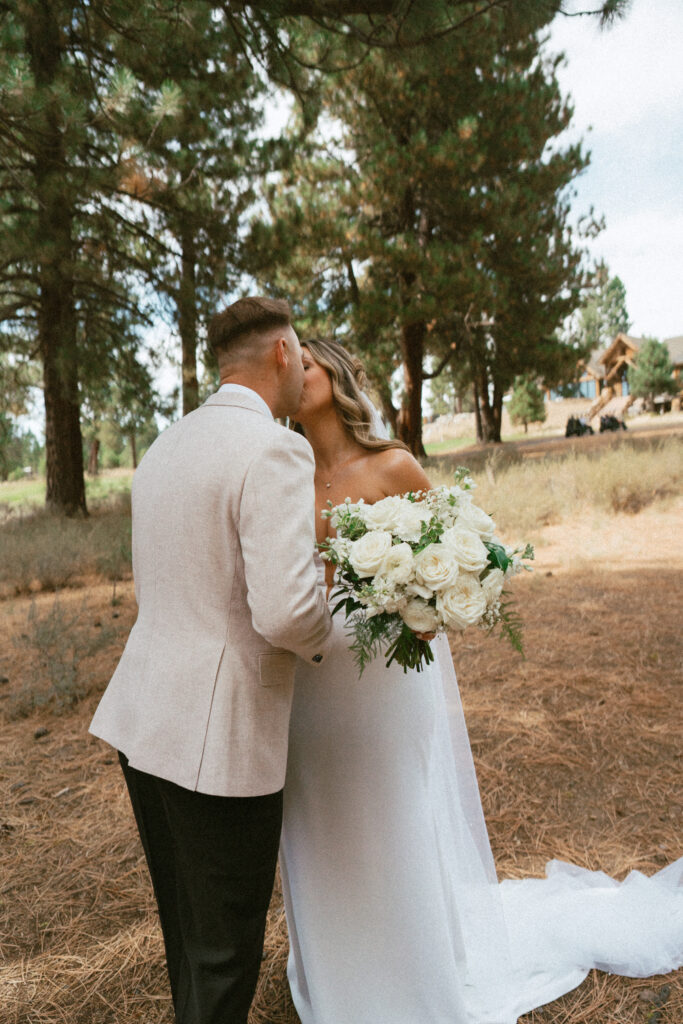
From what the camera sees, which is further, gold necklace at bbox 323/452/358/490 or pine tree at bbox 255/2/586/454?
pine tree at bbox 255/2/586/454

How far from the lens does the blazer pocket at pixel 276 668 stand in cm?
177

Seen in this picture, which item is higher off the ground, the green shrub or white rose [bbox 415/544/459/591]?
white rose [bbox 415/544/459/591]

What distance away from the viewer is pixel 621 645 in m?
5.82

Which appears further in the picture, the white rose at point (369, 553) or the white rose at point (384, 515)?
the white rose at point (384, 515)

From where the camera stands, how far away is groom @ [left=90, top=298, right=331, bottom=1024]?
167 centimetres

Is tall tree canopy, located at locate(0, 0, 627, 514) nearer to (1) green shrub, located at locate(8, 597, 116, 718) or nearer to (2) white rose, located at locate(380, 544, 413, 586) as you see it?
(1) green shrub, located at locate(8, 597, 116, 718)

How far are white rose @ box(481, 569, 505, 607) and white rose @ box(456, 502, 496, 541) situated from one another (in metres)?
0.12

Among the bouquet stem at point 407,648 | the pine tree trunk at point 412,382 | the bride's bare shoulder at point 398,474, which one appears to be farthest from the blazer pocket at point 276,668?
the pine tree trunk at point 412,382

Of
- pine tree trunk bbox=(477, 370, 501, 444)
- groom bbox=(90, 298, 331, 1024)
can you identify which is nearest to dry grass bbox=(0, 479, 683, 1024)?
groom bbox=(90, 298, 331, 1024)

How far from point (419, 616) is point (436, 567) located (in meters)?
0.14

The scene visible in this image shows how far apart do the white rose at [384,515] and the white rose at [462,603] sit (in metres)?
0.24

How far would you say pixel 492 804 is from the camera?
372cm

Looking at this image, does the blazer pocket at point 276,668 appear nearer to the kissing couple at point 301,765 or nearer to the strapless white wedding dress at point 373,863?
the kissing couple at point 301,765

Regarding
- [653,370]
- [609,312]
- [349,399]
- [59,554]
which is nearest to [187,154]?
[59,554]
